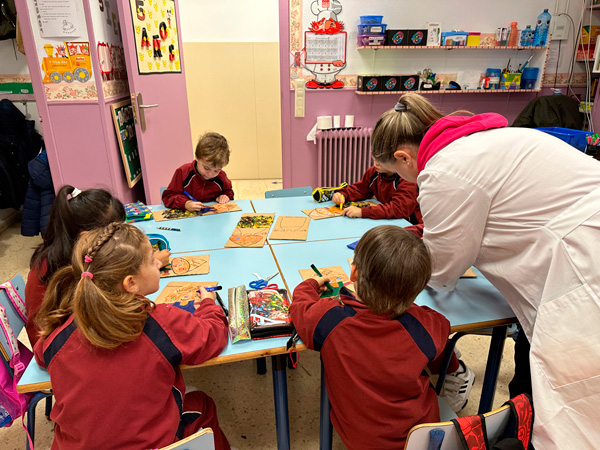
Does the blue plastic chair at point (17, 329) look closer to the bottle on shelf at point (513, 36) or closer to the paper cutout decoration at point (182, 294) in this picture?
the paper cutout decoration at point (182, 294)

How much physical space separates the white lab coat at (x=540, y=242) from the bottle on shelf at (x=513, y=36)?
3186mm

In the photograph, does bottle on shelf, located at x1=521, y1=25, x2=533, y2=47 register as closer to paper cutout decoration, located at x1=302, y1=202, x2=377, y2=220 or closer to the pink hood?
paper cutout decoration, located at x1=302, y1=202, x2=377, y2=220

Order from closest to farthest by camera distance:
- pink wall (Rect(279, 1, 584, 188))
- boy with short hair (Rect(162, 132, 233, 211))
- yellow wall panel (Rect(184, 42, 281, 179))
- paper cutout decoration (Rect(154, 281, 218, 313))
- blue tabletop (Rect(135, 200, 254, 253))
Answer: paper cutout decoration (Rect(154, 281, 218, 313)) → blue tabletop (Rect(135, 200, 254, 253)) → boy with short hair (Rect(162, 132, 233, 211)) → pink wall (Rect(279, 1, 584, 188)) → yellow wall panel (Rect(184, 42, 281, 179))

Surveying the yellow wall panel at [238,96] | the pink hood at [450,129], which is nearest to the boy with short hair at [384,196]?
the pink hood at [450,129]

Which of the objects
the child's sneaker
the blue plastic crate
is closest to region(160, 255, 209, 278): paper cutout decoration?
the child's sneaker

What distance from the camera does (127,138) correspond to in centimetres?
327

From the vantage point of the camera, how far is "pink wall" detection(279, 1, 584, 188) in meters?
3.79

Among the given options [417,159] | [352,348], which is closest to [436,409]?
[352,348]

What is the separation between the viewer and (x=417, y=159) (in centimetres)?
139

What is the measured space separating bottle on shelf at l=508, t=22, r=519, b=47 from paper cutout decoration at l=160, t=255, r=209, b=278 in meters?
3.57

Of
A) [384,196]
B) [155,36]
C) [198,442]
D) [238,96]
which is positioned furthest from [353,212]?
[238,96]

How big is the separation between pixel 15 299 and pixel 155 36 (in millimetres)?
2448

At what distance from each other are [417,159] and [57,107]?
2579 millimetres

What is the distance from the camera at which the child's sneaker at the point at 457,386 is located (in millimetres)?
1694
